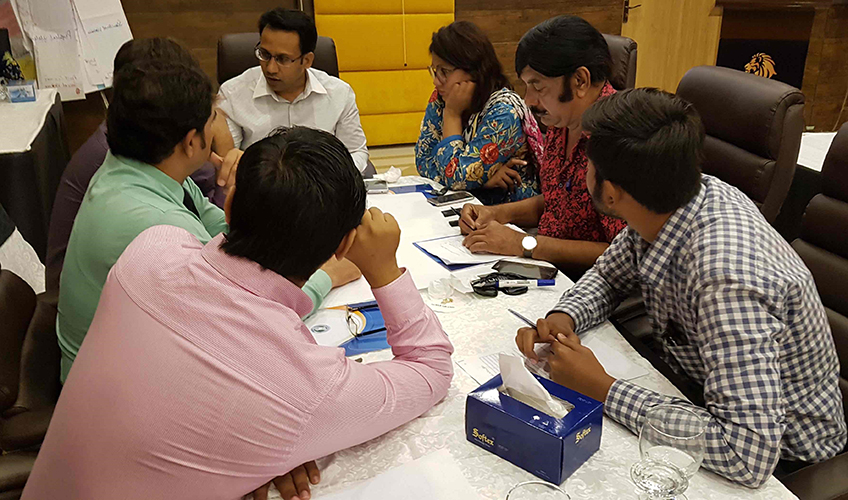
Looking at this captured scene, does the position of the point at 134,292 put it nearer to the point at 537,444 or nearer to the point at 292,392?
the point at 292,392

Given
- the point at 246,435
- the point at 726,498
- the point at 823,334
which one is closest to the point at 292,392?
the point at 246,435

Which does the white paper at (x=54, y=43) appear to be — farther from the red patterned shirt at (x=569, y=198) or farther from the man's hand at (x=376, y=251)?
the man's hand at (x=376, y=251)

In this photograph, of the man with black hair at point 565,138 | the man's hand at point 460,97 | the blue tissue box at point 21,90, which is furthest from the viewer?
the blue tissue box at point 21,90

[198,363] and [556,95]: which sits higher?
[556,95]

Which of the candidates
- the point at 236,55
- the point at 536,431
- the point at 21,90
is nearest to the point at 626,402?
the point at 536,431

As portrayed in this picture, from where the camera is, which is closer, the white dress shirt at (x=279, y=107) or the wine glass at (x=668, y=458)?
the wine glass at (x=668, y=458)

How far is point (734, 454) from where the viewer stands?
38.9 inches

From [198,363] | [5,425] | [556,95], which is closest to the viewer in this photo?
[198,363]

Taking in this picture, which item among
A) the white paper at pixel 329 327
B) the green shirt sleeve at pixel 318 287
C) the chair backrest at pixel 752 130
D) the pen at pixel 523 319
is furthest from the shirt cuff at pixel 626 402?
the chair backrest at pixel 752 130

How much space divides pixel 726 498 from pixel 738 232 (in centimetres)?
45

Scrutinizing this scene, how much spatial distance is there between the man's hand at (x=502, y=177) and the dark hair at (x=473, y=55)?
279mm

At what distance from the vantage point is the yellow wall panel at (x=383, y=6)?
4855mm

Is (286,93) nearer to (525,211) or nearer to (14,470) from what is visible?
(525,211)

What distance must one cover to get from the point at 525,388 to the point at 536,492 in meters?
0.17
